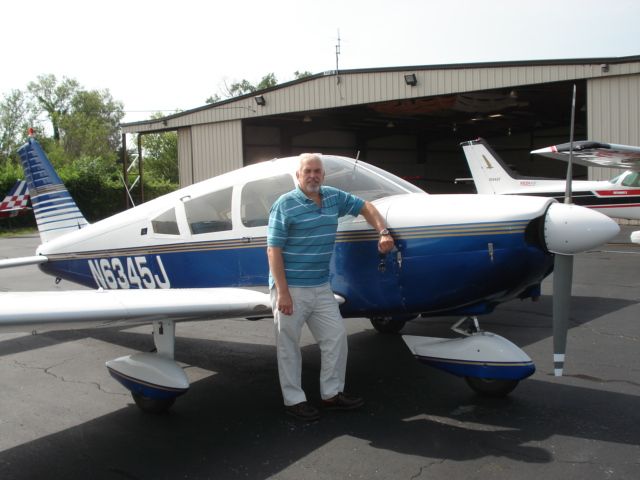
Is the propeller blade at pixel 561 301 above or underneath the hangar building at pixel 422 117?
underneath

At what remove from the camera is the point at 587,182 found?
630 inches

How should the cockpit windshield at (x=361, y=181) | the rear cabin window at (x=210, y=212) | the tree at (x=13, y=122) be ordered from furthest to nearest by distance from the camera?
1. the tree at (x=13, y=122)
2. the rear cabin window at (x=210, y=212)
3. the cockpit windshield at (x=361, y=181)

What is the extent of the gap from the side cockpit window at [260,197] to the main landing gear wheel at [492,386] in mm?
1943

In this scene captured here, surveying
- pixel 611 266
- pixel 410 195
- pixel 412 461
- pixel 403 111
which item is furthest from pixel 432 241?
pixel 403 111

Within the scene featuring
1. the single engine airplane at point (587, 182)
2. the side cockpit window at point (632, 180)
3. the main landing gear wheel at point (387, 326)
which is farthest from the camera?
the side cockpit window at point (632, 180)

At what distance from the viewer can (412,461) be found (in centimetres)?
343

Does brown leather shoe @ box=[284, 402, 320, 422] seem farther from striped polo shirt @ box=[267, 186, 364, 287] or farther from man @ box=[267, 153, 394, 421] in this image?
striped polo shirt @ box=[267, 186, 364, 287]

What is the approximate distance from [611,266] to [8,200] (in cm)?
2341

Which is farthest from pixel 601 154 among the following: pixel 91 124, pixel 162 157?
pixel 91 124

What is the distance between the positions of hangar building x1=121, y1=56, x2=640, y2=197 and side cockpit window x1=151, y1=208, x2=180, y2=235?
15112mm

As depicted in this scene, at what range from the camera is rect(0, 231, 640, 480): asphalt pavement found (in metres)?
3.42

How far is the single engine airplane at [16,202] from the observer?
84.5ft

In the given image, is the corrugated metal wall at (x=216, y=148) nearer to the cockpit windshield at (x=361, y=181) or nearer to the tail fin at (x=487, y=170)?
the tail fin at (x=487, y=170)

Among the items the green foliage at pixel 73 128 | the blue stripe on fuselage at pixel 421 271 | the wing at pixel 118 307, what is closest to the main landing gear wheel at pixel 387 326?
the blue stripe on fuselage at pixel 421 271
